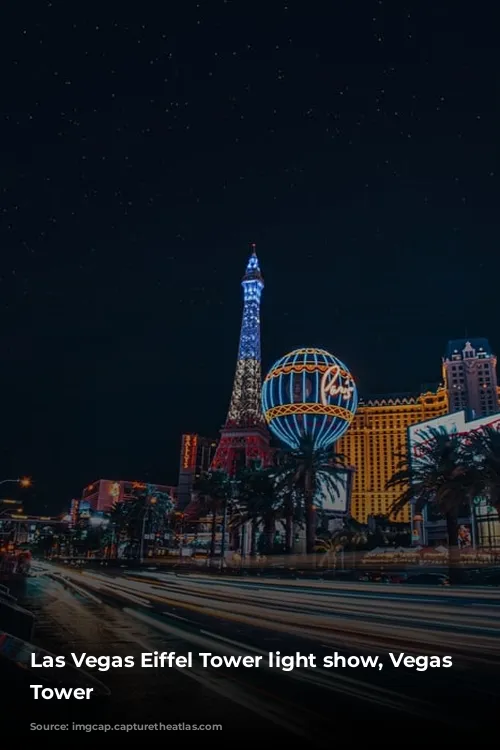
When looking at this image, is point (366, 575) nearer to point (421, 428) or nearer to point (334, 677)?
point (334, 677)

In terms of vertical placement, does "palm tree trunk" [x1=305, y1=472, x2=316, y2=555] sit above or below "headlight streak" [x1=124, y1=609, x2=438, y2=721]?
above

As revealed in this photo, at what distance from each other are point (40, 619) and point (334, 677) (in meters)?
9.82

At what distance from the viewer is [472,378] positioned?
525ft

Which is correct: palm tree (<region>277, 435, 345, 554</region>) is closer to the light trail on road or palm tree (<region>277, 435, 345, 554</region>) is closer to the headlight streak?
the light trail on road

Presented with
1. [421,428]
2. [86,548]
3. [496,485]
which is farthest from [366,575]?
[86,548]

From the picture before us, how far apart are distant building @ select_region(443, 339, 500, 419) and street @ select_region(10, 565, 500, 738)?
149 meters

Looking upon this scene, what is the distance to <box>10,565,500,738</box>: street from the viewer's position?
673 centimetres

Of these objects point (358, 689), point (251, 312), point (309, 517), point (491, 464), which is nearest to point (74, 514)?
point (251, 312)

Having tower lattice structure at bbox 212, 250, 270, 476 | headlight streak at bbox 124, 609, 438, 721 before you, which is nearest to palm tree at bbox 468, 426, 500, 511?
headlight streak at bbox 124, 609, 438, 721

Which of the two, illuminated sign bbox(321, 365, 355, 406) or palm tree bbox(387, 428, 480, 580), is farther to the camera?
illuminated sign bbox(321, 365, 355, 406)

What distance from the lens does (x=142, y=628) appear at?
13781 mm

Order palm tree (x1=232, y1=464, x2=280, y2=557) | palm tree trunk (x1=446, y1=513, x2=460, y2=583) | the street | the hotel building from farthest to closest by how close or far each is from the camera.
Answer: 1. the hotel building
2. palm tree (x1=232, y1=464, x2=280, y2=557)
3. palm tree trunk (x1=446, y1=513, x2=460, y2=583)
4. the street

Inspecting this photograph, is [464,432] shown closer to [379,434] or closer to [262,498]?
[262,498]

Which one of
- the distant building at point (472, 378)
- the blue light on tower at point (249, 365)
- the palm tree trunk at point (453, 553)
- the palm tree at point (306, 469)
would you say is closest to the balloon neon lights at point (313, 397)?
the palm tree at point (306, 469)
